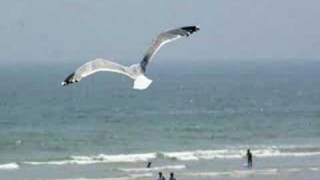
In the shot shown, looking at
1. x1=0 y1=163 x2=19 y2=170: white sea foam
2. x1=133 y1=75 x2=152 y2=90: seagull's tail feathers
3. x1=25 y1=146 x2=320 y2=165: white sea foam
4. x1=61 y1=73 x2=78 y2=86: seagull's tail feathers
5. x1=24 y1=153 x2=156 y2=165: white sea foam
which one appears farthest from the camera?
x1=25 y1=146 x2=320 y2=165: white sea foam

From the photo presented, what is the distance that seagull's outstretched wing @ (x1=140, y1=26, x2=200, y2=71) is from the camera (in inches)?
464

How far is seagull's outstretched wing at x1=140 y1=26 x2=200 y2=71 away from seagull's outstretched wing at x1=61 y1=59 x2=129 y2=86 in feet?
0.97

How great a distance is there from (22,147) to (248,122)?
2566 centimetres

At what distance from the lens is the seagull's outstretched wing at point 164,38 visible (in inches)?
464

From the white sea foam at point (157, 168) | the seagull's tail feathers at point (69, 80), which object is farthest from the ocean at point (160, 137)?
the seagull's tail feathers at point (69, 80)

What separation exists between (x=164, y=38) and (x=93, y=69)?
3.05 ft

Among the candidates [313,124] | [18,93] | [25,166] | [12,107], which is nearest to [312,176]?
[25,166]

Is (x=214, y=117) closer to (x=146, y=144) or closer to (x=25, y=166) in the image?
(x=146, y=144)

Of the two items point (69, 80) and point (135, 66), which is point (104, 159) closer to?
point (135, 66)

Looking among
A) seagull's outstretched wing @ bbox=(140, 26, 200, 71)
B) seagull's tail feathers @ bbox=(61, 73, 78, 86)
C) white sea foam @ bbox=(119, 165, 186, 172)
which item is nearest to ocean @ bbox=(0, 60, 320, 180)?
white sea foam @ bbox=(119, 165, 186, 172)

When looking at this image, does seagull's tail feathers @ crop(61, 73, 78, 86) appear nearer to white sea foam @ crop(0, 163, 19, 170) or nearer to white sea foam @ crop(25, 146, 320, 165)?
white sea foam @ crop(0, 163, 19, 170)

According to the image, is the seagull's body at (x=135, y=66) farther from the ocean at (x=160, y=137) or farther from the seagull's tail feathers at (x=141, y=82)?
the ocean at (x=160, y=137)

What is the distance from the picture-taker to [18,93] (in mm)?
148750

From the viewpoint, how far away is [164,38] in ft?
38.8
